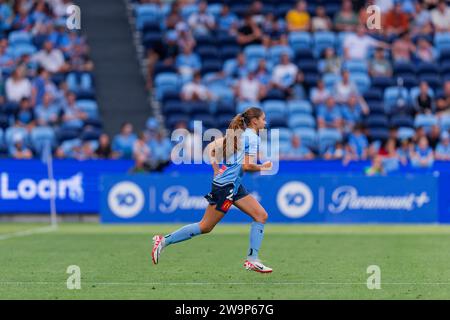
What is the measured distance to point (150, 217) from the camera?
82.6 ft

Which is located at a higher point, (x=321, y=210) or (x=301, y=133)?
(x=301, y=133)

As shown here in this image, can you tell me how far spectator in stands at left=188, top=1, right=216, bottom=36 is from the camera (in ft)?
100

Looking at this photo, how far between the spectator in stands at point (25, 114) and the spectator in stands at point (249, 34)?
6.30 meters

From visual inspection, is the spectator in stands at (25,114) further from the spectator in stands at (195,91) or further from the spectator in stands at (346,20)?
the spectator in stands at (346,20)

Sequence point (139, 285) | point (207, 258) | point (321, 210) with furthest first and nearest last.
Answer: point (321, 210) → point (207, 258) → point (139, 285)

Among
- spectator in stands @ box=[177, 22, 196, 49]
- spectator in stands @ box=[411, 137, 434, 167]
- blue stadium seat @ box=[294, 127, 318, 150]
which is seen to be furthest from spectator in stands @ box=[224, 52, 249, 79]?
spectator in stands @ box=[411, 137, 434, 167]

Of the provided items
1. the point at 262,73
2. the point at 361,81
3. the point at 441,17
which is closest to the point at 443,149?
the point at 361,81

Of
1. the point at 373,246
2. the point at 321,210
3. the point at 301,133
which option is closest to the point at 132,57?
the point at 301,133

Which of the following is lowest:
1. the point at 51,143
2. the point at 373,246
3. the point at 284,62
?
the point at 373,246

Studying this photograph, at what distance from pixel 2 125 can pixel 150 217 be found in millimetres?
5008

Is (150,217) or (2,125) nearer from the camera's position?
(150,217)

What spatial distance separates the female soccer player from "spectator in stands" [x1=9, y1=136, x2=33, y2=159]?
41.1 feet
